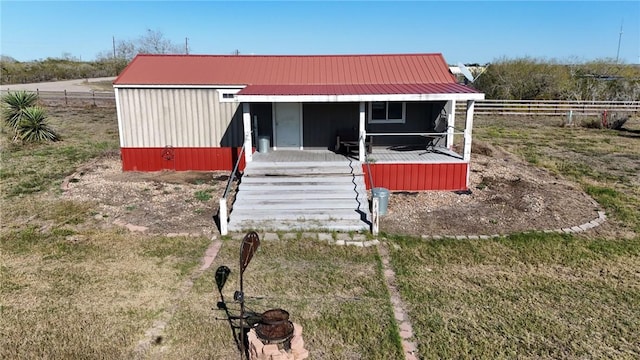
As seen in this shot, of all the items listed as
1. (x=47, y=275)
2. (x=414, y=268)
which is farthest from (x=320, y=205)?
(x=47, y=275)

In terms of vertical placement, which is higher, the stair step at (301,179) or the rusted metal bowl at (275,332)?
the stair step at (301,179)

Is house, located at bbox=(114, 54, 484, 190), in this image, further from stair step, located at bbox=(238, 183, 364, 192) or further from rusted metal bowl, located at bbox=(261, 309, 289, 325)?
rusted metal bowl, located at bbox=(261, 309, 289, 325)

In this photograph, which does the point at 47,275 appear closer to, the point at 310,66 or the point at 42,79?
the point at 310,66

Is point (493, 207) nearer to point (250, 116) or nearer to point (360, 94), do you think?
point (360, 94)

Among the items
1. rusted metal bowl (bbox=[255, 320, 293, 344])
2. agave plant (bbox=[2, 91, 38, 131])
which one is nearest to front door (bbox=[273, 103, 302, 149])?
rusted metal bowl (bbox=[255, 320, 293, 344])

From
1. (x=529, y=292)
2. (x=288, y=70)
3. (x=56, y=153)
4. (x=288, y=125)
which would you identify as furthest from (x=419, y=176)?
(x=56, y=153)

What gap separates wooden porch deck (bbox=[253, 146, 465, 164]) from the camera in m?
12.5

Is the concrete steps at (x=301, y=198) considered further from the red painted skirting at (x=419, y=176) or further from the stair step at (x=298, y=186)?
the red painted skirting at (x=419, y=176)

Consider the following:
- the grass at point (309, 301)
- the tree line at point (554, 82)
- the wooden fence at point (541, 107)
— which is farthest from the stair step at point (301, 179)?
the tree line at point (554, 82)

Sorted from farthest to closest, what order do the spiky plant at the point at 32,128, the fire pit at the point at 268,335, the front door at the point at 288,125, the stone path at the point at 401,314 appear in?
the spiky plant at the point at 32,128
the front door at the point at 288,125
the stone path at the point at 401,314
the fire pit at the point at 268,335

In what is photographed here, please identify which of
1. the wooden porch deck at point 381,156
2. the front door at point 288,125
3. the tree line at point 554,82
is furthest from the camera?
the tree line at point 554,82

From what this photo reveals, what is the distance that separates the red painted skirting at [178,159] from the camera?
14516mm

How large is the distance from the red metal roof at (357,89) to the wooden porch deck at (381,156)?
1.81 m

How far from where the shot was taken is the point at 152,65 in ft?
49.3
